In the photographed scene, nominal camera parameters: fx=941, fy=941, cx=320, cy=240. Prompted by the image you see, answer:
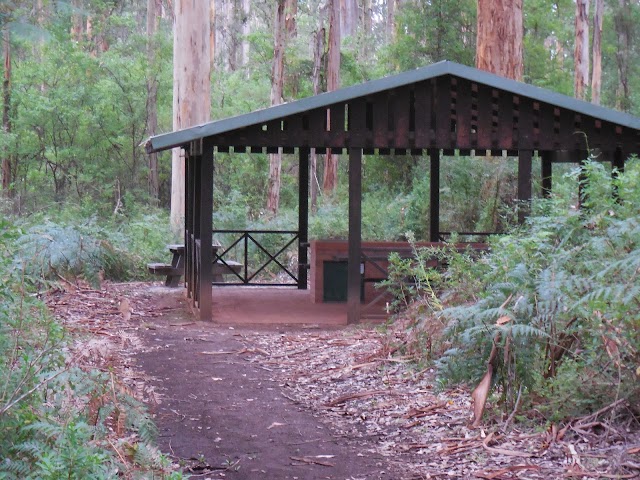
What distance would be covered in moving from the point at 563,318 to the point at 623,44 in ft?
128

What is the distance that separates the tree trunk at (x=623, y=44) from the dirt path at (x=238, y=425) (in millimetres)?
35198

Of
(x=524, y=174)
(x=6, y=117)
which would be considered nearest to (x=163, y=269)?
(x=524, y=174)

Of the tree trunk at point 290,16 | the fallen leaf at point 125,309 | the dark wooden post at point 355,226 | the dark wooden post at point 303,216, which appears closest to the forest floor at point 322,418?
the dark wooden post at point 355,226

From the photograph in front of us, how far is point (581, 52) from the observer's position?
3272 cm

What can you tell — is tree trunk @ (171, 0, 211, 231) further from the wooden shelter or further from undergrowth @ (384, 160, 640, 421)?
undergrowth @ (384, 160, 640, 421)

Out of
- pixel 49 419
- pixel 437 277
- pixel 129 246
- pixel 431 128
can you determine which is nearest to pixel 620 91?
pixel 129 246

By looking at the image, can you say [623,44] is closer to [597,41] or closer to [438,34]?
[597,41]

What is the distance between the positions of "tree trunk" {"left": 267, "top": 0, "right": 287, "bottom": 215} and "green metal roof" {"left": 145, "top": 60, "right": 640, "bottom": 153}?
15106 millimetres

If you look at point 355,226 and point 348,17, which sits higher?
point 348,17

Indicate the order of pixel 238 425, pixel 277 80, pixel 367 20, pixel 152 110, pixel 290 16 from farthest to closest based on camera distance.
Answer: pixel 367 20 → pixel 290 16 → pixel 152 110 → pixel 277 80 → pixel 238 425

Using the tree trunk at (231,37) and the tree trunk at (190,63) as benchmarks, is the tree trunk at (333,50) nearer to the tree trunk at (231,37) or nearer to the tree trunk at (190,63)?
the tree trunk at (190,63)

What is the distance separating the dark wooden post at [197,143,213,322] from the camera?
11914 millimetres

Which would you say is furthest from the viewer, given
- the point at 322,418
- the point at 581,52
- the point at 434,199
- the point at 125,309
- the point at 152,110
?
the point at 581,52

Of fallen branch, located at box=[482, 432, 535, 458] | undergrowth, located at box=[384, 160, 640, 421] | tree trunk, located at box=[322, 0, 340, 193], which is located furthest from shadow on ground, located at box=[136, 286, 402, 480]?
tree trunk, located at box=[322, 0, 340, 193]
